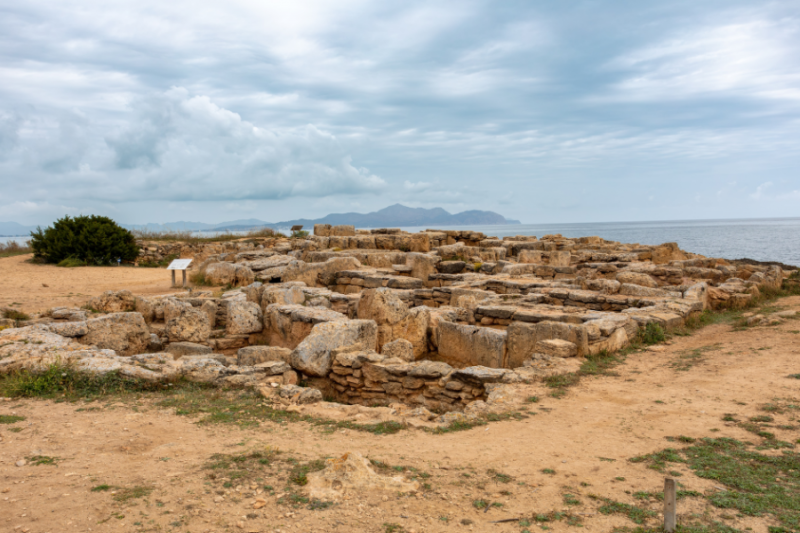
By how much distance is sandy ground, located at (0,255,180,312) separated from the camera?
496 inches

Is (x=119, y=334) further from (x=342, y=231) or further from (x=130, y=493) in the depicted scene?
(x=342, y=231)

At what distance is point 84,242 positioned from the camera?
2105 cm

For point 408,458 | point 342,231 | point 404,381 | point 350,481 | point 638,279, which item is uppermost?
point 342,231

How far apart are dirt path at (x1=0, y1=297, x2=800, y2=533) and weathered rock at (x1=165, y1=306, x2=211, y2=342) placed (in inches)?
125

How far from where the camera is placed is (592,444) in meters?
4.61

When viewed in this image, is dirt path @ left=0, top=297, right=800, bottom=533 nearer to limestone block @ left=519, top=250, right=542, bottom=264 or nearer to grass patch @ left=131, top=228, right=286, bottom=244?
limestone block @ left=519, top=250, right=542, bottom=264

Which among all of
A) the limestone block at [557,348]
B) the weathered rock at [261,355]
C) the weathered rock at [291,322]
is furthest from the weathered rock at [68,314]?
the limestone block at [557,348]

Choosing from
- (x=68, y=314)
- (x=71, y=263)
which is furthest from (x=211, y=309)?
(x=71, y=263)

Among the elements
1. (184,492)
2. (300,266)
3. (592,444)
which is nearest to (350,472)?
(184,492)

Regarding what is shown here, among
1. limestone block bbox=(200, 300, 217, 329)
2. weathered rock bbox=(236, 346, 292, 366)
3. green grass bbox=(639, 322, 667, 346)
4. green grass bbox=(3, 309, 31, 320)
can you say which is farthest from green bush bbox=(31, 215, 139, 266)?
green grass bbox=(639, 322, 667, 346)

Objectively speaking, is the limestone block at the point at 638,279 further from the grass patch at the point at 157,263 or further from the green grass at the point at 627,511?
the grass patch at the point at 157,263

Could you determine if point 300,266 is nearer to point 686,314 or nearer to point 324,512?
point 686,314

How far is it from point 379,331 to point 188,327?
3654mm

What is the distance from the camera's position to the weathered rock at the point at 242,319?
9562 mm
